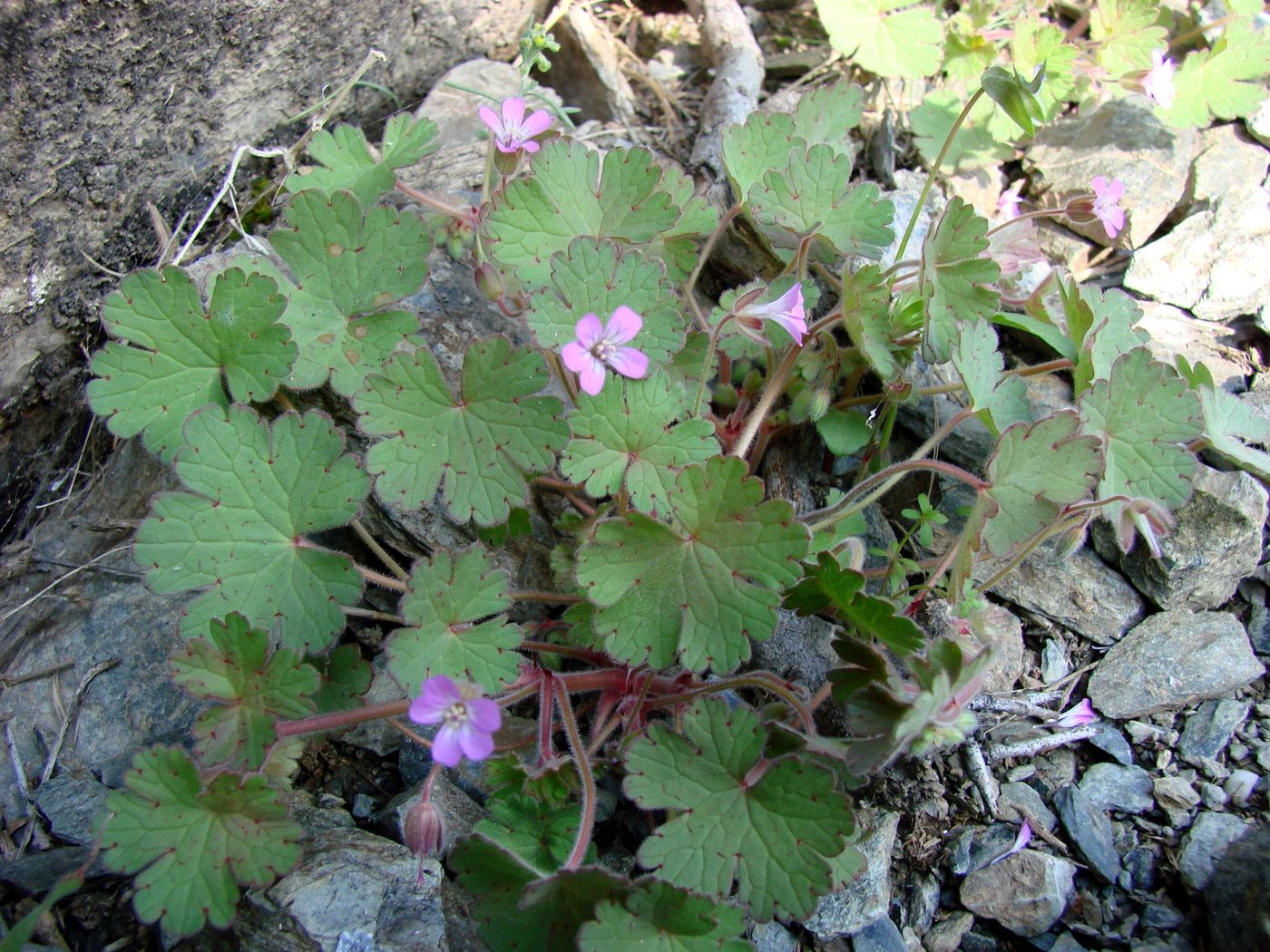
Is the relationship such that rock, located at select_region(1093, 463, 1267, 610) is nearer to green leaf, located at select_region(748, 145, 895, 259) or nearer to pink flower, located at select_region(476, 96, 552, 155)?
green leaf, located at select_region(748, 145, 895, 259)

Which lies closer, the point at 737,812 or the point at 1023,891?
the point at 737,812

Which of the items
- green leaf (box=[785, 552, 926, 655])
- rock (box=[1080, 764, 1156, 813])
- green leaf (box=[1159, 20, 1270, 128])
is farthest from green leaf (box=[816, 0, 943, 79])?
rock (box=[1080, 764, 1156, 813])

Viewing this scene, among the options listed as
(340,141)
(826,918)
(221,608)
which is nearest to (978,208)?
(340,141)

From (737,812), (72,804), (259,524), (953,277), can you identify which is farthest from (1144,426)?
(72,804)

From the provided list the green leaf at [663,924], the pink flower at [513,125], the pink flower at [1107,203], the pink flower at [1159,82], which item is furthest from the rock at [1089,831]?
the pink flower at [1159,82]

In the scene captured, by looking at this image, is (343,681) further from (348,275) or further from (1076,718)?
(1076,718)

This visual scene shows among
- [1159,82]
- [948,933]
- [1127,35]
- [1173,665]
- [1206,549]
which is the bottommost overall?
[948,933]

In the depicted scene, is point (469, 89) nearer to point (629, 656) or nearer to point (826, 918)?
point (629, 656)
